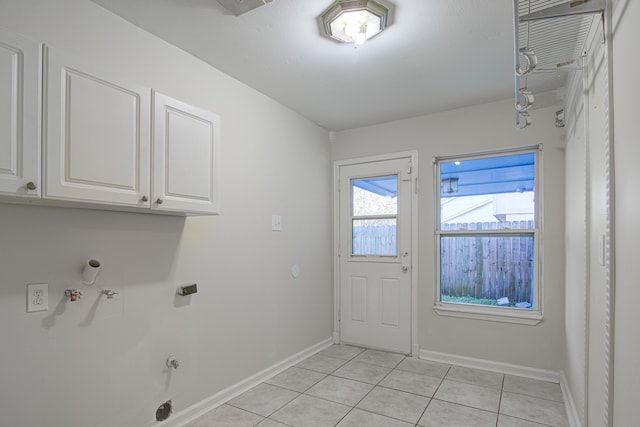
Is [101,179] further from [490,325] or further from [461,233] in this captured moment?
[490,325]

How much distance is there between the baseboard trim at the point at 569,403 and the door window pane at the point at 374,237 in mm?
1782

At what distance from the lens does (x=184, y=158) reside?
2104mm

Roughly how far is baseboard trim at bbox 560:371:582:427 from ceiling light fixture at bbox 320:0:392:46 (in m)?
2.68

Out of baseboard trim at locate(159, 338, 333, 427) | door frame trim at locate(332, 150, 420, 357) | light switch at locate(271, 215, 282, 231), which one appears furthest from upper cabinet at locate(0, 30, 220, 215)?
door frame trim at locate(332, 150, 420, 357)

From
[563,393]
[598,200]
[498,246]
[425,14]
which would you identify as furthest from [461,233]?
[425,14]

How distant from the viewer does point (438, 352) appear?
3.57 m

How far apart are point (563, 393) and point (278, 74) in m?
3.35

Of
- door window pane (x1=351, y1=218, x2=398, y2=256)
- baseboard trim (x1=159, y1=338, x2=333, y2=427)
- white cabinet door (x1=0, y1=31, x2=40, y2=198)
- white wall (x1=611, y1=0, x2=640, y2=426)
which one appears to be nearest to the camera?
white wall (x1=611, y1=0, x2=640, y2=426)

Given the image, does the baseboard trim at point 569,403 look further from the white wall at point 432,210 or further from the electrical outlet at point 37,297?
the electrical outlet at point 37,297

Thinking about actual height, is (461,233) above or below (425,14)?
below

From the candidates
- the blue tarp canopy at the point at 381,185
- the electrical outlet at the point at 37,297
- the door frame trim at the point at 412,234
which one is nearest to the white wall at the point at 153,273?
the electrical outlet at the point at 37,297

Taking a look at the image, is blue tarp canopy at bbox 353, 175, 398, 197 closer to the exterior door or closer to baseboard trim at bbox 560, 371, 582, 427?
the exterior door

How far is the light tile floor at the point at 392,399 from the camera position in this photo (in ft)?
7.91

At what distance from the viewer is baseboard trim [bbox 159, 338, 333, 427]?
2.35 meters
